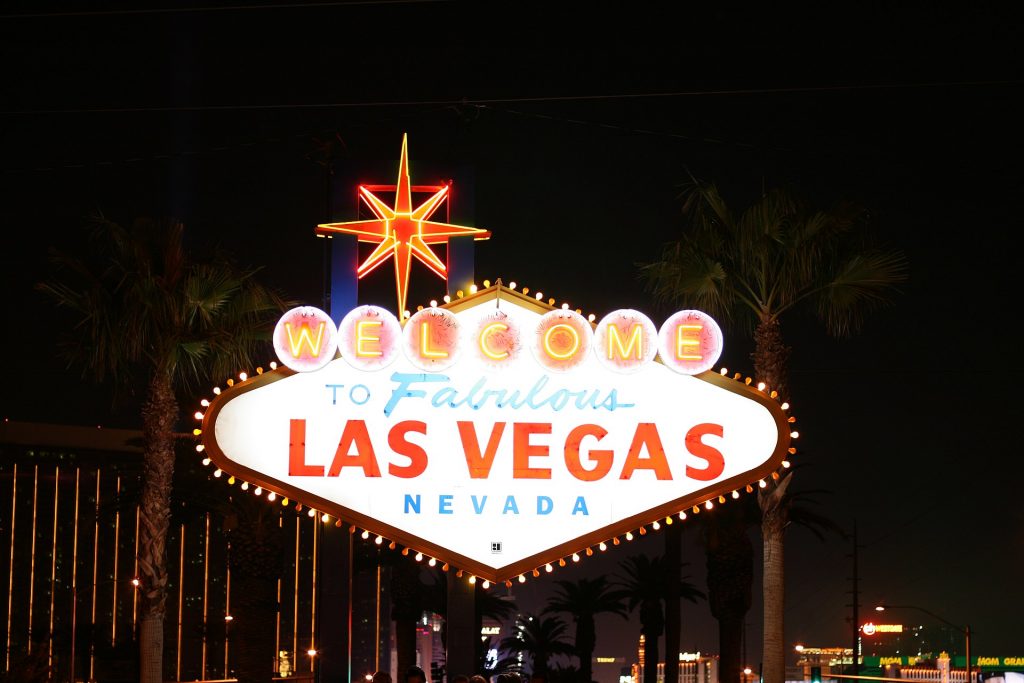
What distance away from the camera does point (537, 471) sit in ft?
57.2

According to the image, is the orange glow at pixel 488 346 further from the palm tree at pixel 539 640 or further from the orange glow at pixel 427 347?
the palm tree at pixel 539 640

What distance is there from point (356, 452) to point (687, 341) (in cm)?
470

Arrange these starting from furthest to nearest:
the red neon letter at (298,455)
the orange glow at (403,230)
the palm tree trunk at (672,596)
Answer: the palm tree trunk at (672,596)
the orange glow at (403,230)
the red neon letter at (298,455)

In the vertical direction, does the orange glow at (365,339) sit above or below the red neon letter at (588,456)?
above

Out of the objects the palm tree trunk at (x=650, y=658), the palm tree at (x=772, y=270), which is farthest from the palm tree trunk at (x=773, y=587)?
the palm tree trunk at (x=650, y=658)

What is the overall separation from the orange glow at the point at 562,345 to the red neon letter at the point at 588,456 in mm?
1009

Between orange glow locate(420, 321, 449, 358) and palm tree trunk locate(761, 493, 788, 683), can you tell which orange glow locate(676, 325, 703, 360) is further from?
palm tree trunk locate(761, 493, 788, 683)

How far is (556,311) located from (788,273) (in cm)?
514

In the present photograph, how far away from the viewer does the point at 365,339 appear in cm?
1753

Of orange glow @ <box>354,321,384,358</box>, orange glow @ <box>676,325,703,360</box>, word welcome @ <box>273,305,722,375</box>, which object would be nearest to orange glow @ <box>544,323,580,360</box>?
word welcome @ <box>273,305,722,375</box>

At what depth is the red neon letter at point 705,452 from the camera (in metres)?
17.3

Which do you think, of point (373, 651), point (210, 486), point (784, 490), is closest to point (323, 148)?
point (784, 490)

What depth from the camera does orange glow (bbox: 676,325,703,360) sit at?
17453mm

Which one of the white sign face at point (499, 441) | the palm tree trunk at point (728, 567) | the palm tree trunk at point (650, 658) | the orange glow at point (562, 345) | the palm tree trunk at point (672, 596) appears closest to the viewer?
the white sign face at point (499, 441)
